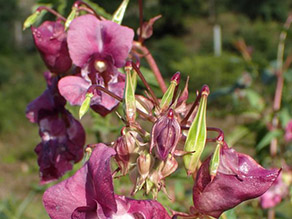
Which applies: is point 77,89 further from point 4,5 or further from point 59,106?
point 4,5

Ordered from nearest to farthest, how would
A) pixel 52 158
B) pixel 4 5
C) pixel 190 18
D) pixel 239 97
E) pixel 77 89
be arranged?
pixel 77 89, pixel 52 158, pixel 239 97, pixel 4 5, pixel 190 18

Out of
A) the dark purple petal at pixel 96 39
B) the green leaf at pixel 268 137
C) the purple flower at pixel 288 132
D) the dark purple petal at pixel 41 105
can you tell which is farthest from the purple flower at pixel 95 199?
the purple flower at pixel 288 132

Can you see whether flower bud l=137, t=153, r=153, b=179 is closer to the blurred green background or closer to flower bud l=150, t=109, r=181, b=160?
flower bud l=150, t=109, r=181, b=160

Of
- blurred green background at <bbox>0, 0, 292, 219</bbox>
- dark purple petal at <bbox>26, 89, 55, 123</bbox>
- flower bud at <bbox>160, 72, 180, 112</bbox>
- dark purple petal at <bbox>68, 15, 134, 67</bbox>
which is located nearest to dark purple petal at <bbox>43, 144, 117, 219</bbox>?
flower bud at <bbox>160, 72, 180, 112</bbox>

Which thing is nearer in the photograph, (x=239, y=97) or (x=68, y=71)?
(x=68, y=71)

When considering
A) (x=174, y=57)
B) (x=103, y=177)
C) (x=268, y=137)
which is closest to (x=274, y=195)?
(x=268, y=137)

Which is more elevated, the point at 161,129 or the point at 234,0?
the point at 161,129

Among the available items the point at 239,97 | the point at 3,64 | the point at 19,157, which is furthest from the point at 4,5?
the point at 239,97
